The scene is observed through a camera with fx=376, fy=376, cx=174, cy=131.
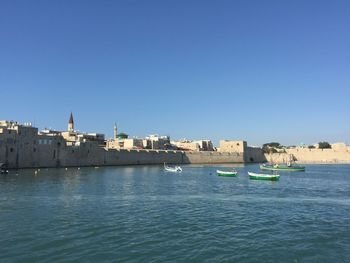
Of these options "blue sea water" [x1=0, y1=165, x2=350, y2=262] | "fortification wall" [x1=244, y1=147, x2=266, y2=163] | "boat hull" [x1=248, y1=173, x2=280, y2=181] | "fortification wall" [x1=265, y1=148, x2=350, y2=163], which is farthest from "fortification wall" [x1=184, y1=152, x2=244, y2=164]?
"blue sea water" [x1=0, y1=165, x2=350, y2=262]

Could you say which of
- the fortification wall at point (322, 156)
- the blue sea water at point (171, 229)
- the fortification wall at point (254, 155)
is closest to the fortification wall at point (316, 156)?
the fortification wall at point (322, 156)

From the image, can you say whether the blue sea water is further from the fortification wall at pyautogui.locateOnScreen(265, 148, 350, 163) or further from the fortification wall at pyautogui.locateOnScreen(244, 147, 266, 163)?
the fortification wall at pyautogui.locateOnScreen(265, 148, 350, 163)

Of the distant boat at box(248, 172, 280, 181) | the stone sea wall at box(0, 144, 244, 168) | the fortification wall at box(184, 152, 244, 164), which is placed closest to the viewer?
the distant boat at box(248, 172, 280, 181)

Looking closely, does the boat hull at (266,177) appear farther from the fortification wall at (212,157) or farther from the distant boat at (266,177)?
the fortification wall at (212,157)

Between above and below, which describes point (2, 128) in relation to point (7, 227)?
above

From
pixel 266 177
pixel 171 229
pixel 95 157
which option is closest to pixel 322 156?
pixel 95 157

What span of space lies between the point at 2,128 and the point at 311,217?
39.0 metres

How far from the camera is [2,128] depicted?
4422 cm

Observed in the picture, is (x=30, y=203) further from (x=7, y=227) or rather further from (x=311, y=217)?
(x=311, y=217)

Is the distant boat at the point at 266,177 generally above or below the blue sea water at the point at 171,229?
above

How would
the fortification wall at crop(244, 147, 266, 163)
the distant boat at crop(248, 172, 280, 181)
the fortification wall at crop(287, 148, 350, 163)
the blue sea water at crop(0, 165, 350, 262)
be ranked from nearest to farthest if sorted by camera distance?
the blue sea water at crop(0, 165, 350, 262) < the distant boat at crop(248, 172, 280, 181) < the fortification wall at crop(244, 147, 266, 163) < the fortification wall at crop(287, 148, 350, 163)

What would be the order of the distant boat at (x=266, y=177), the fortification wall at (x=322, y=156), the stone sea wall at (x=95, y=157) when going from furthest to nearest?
the fortification wall at (x=322, y=156) → the stone sea wall at (x=95, y=157) → the distant boat at (x=266, y=177)

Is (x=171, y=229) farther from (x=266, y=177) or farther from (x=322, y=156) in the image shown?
(x=322, y=156)

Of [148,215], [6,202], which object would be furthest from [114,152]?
[148,215]
